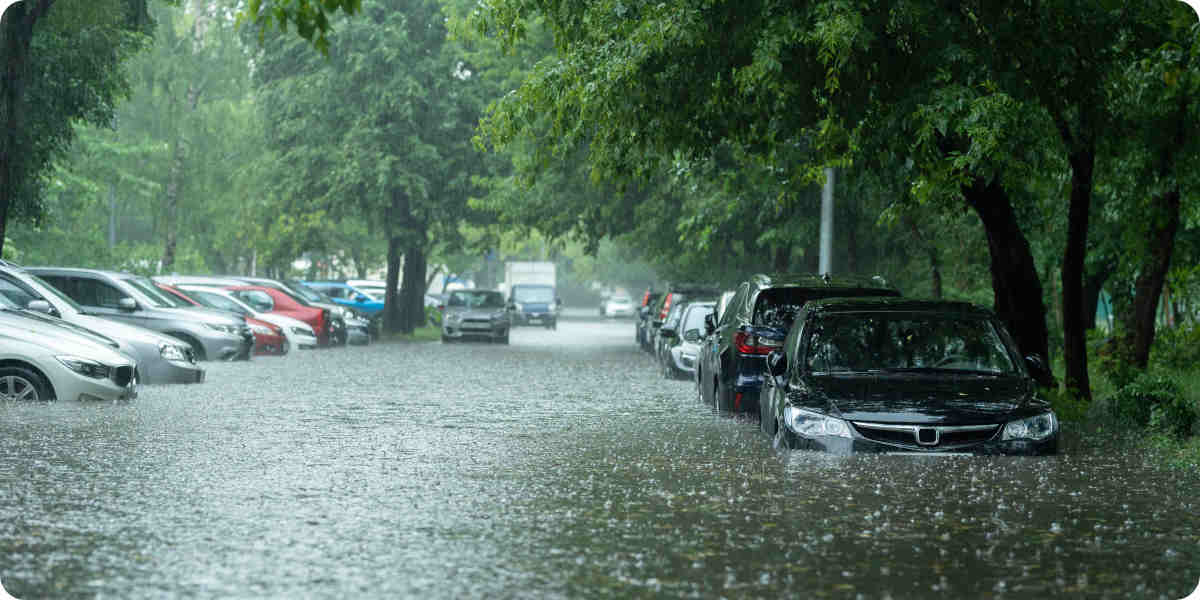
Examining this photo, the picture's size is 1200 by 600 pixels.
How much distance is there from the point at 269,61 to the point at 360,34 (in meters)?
4.07

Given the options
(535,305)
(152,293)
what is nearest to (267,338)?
(152,293)

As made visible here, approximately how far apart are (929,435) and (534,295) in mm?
57358

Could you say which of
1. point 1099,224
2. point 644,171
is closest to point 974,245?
point 1099,224

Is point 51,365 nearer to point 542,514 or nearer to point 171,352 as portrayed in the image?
point 171,352

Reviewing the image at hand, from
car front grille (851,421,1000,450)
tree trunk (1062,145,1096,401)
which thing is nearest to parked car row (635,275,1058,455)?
car front grille (851,421,1000,450)

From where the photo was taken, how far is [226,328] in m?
26.5

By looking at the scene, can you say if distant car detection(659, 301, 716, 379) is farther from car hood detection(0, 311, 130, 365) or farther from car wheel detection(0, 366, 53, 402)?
car wheel detection(0, 366, 53, 402)

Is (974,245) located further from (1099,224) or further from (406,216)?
(406,216)

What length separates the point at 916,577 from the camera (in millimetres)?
7297

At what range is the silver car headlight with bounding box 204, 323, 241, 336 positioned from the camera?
26166mm

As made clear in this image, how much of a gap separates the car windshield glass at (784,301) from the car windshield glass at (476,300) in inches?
1131

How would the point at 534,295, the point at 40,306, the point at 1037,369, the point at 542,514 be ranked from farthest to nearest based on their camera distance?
the point at 534,295 → the point at 40,306 → the point at 1037,369 → the point at 542,514

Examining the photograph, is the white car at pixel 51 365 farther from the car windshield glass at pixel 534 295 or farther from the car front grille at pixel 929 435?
the car windshield glass at pixel 534 295

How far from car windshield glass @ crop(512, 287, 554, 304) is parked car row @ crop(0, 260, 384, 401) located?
27717mm
